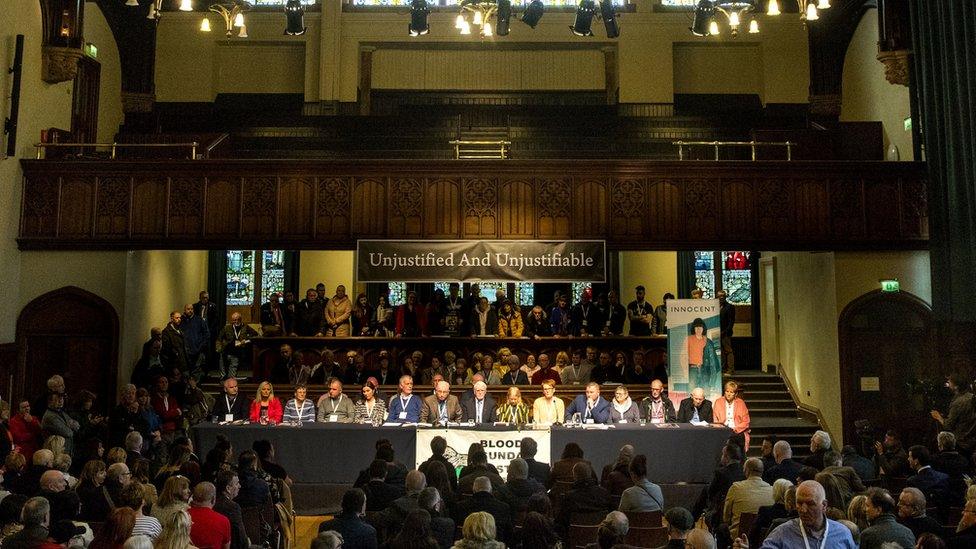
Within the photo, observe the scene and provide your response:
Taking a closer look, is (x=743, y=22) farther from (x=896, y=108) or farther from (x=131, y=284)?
(x=131, y=284)

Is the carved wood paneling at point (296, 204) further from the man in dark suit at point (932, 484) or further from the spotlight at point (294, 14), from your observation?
the man in dark suit at point (932, 484)

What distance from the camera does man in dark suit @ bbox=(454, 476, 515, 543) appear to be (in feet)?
18.4

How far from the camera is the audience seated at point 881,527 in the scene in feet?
14.5

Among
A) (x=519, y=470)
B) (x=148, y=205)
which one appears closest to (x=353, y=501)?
(x=519, y=470)

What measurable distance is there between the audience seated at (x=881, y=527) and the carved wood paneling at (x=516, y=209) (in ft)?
24.1

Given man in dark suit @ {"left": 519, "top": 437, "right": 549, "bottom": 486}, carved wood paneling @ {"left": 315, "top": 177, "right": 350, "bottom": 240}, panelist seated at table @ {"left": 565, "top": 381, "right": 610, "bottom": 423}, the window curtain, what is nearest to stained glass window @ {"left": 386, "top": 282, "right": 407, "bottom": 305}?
carved wood paneling @ {"left": 315, "top": 177, "right": 350, "bottom": 240}

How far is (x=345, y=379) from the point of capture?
11539mm

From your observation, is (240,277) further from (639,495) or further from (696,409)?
(639,495)

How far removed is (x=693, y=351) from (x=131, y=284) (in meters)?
8.10

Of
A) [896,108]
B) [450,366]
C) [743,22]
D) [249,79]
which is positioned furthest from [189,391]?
[743,22]

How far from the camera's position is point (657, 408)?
9.87 meters

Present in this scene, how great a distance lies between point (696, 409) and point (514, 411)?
215cm

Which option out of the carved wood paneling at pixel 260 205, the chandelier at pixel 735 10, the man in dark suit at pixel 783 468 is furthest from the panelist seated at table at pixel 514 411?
the chandelier at pixel 735 10

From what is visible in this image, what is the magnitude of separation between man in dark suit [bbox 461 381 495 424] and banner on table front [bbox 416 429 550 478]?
97cm
